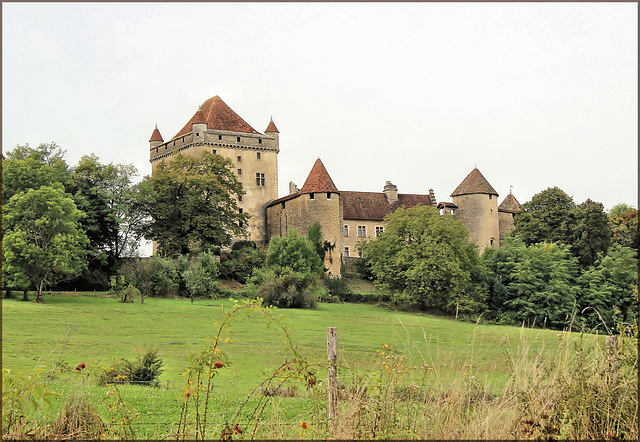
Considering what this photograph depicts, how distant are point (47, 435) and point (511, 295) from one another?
37421 millimetres

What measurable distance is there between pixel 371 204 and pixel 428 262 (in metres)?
21.1

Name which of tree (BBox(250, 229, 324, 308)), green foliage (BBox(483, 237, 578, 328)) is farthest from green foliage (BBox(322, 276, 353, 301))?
green foliage (BBox(483, 237, 578, 328))

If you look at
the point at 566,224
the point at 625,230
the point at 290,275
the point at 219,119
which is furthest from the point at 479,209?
the point at 290,275

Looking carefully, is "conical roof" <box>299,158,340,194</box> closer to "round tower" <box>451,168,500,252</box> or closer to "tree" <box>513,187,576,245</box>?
"round tower" <box>451,168,500,252</box>

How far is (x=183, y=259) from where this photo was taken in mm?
40531

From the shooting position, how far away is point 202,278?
124 ft

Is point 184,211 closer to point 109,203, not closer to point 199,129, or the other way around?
point 109,203

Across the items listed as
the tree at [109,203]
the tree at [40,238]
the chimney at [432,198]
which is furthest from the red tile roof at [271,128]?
the tree at [40,238]

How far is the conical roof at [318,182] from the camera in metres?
52.8

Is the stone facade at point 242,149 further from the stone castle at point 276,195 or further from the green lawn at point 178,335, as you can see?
the green lawn at point 178,335

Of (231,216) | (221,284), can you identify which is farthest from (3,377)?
(231,216)

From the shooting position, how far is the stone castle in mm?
56719

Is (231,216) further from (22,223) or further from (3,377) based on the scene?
(3,377)

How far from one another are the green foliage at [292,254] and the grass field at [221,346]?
15.2 feet
